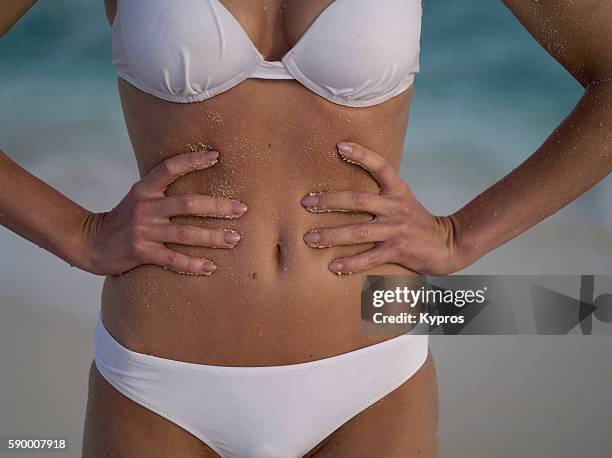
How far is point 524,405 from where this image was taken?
2.86 meters

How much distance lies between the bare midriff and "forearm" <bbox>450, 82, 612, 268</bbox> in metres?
0.28

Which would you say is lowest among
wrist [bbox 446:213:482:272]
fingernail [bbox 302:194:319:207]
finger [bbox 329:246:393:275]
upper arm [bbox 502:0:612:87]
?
finger [bbox 329:246:393:275]

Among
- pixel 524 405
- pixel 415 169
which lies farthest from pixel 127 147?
pixel 524 405

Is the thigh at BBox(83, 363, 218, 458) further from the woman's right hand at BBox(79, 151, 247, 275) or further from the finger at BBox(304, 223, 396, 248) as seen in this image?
the finger at BBox(304, 223, 396, 248)

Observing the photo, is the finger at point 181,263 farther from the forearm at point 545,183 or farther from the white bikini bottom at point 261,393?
the forearm at point 545,183

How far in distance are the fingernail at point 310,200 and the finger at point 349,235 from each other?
0.03m

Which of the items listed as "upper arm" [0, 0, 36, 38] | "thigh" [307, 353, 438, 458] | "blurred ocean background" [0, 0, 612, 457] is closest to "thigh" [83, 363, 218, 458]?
"thigh" [307, 353, 438, 458]

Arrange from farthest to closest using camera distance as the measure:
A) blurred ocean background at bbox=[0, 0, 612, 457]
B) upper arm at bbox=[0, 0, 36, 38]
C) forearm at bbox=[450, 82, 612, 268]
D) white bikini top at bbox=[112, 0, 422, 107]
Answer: blurred ocean background at bbox=[0, 0, 612, 457] → forearm at bbox=[450, 82, 612, 268] → upper arm at bbox=[0, 0, 36, 38] → white bikini top at bbox=[112, 0, 422, 107]

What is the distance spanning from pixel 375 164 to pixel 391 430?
0.34 metres

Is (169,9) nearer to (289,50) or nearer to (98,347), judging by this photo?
(289,50)

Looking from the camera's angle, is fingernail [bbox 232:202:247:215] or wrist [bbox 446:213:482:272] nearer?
fingernail [bbox 232:202:247:215]

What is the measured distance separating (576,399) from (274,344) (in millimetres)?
2026

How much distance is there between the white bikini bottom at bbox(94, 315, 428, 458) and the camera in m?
1.11

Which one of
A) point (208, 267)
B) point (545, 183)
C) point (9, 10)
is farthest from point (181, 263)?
point (545, 183)
